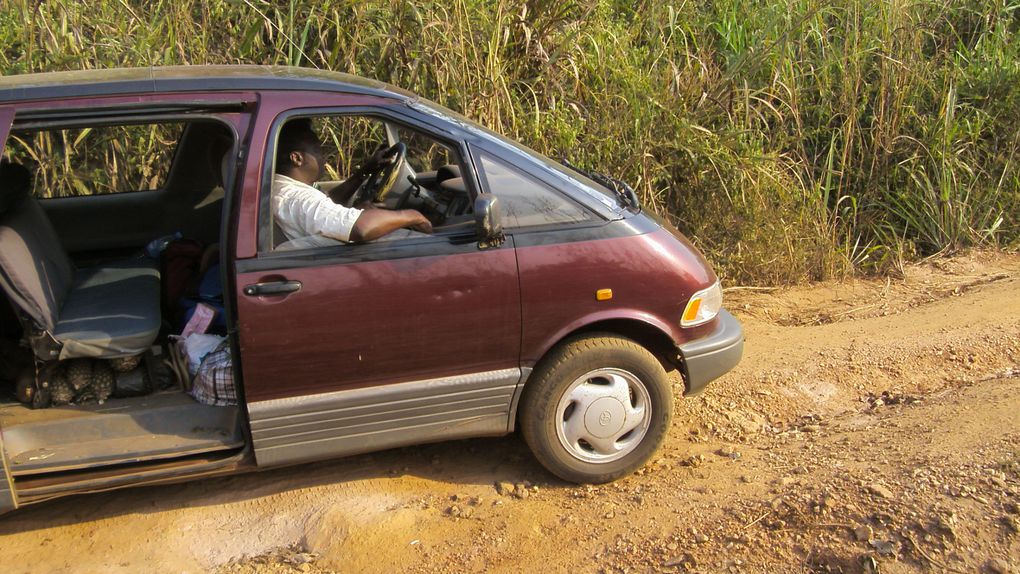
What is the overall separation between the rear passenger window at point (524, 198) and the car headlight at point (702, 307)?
609mm

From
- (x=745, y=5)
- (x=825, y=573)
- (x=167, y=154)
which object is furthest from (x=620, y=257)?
(x=745, y=5)

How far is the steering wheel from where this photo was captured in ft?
13.3

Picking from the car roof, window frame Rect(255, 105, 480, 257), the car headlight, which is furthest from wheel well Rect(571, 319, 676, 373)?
the car roof

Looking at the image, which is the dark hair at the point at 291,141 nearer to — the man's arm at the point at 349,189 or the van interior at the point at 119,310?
the van interior at the point at 119,310

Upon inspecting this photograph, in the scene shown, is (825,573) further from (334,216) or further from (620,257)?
(334,216)

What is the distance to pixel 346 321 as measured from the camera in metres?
3.33

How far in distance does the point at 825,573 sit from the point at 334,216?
7.64ft

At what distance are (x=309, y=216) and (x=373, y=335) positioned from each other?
0.55 m

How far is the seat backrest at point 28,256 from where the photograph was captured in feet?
11.3

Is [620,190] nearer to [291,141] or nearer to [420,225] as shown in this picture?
[420,225]

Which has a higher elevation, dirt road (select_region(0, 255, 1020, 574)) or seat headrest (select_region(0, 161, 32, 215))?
seat headrest (select_region(0, 161, 32, 215))

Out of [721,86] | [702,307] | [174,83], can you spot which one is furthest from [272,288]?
[721,86]

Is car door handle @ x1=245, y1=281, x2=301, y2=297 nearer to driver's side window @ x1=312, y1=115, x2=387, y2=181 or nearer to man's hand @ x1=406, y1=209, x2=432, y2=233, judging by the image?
man's hand @ x1=406, y1=209, x2=432, y2=233

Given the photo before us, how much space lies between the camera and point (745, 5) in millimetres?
7590
